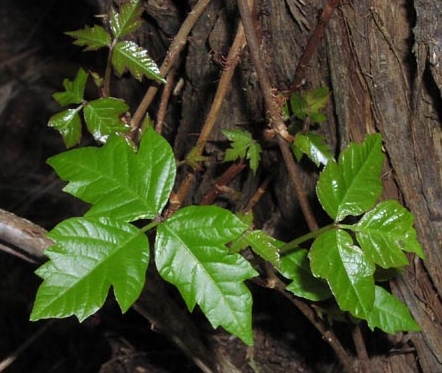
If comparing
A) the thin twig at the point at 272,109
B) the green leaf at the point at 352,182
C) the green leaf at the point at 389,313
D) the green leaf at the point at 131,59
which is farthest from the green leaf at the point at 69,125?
the green leaf at the point at 389,313

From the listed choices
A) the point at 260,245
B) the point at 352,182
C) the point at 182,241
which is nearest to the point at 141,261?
the point at 182,241

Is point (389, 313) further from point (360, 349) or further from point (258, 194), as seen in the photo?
point (258, 194)

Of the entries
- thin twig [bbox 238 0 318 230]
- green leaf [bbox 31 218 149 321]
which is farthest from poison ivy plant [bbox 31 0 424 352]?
thin twig [bbox 238 0 318 230]

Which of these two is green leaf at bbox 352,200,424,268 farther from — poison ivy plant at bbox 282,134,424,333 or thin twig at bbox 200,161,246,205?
thin twig at bbox 200,161,246,205

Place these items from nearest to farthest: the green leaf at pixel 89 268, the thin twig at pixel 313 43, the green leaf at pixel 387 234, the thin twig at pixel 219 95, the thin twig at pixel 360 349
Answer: the green leaf at pixel 89 268
the green leaf at pixel 387 234
the thin twig at pixel 313 43
the thin twig at pixel 219 95
the thin twig at pixel 360 349

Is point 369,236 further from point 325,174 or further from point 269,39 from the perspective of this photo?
point 269,39

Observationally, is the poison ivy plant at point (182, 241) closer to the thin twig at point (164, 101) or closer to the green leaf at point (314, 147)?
the green leaf at point (314, 147)

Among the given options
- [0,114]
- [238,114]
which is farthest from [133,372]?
[0,114]

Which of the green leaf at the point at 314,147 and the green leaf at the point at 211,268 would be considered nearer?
the green leaf at the point at 211,268
